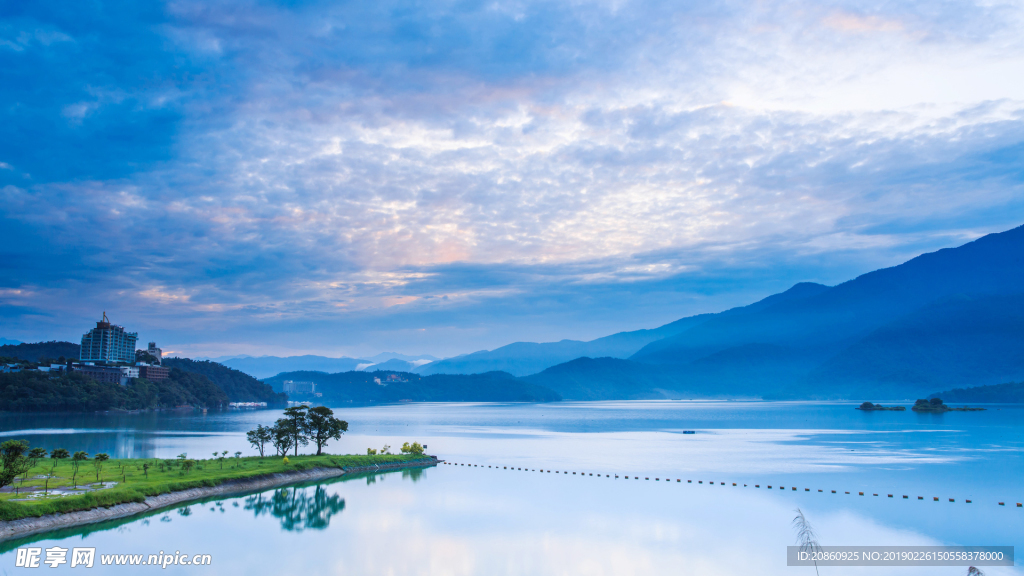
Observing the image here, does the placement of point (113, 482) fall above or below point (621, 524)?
above

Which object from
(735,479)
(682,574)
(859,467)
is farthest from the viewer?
(859,467)

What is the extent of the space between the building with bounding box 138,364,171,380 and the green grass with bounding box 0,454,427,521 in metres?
135

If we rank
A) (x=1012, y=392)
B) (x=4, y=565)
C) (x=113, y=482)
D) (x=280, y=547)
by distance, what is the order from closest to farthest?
(x=4, y=565) → (x=280, y=547) → (x=113, y=482) → (x=1012, y=392)

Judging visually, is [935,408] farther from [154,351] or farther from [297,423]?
[154,351]

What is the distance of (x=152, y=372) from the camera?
523 feet

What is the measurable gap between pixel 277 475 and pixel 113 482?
8.86 meters

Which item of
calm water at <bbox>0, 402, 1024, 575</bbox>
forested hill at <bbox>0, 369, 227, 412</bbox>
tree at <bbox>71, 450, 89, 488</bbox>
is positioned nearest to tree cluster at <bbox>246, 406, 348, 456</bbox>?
calm water at <bbox>0, 402, 1024, 575</bbox>

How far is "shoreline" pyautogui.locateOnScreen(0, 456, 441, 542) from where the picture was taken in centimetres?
2209

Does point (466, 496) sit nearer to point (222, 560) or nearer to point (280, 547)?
point (280, 547)

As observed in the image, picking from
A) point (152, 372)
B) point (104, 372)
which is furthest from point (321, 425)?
point (152, 372)

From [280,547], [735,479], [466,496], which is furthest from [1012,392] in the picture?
[280,547]

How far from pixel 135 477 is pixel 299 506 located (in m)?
8.53

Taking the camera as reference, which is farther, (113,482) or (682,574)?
(113,482)

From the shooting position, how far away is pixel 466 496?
3503cm
